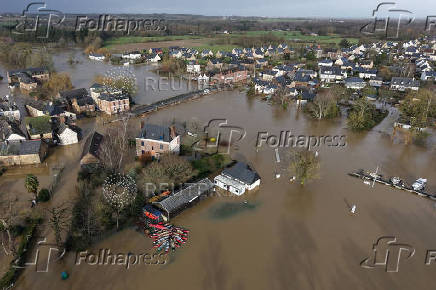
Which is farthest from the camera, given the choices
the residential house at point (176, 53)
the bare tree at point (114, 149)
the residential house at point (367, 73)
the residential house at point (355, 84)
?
the residential house at point (176, 53)

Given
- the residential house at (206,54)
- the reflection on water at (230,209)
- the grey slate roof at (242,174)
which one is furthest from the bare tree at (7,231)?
the residential house at (206,54)

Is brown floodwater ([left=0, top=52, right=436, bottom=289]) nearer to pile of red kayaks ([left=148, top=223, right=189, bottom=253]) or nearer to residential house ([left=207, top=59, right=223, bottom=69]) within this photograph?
pile of red kayaks ([left=148, top=223, right=189, bottom=253])

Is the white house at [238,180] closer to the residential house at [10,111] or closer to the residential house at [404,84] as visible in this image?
the residential house at [10,111]

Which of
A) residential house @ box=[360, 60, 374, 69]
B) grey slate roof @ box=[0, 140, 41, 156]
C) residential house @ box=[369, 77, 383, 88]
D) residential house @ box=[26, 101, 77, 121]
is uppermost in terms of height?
residential house @ box=[360, 60, 374, 69]

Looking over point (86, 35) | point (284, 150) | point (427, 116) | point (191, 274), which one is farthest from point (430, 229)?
point (86, 35)

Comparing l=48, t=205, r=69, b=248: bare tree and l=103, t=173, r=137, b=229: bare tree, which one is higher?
l=103, t=173, r=137, b=229: bare tree

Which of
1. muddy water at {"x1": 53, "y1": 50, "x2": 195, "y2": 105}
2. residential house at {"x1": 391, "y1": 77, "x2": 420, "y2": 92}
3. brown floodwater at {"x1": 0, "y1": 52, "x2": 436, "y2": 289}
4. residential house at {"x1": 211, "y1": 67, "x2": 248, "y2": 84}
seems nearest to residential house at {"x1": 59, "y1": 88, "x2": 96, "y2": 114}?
muddy water at {"x1": 53, "y1": 50, "x2": 195, "y2": 105}
